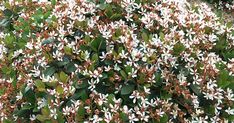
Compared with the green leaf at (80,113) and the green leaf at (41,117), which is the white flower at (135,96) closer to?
the green leaf at (80,113)

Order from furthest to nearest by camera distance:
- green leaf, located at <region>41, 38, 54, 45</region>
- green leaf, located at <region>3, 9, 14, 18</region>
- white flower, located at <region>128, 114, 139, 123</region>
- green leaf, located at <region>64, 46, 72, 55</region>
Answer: green leaf, located at <region>3, 9, 14, 18</region>
green leaf, located at <region>41, 38, 54, 45</region>
green leaf, located at <region>64, 46, 72, 55</region>
white flower, located at <region>128, 114, 139, 123</region>

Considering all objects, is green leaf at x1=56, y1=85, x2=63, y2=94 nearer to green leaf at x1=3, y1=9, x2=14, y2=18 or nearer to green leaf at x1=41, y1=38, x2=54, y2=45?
green leaf at x1=41, y1=38, x2=54, y2=45

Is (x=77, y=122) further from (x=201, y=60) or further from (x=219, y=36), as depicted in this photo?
(x=219, y=36)

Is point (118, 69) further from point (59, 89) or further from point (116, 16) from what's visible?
point (116, 16)

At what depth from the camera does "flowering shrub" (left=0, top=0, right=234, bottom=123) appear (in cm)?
325

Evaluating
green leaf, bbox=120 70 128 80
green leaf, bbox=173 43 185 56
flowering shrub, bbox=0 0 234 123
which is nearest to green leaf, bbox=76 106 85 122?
flowering shrub, bbox=0 0 234 123

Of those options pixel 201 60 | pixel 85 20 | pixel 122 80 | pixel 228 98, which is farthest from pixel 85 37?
pixel 228 98

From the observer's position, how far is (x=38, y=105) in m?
3.36

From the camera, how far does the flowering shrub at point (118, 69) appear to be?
10.7 ft

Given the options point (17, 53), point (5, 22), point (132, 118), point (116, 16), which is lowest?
point (132, 118)

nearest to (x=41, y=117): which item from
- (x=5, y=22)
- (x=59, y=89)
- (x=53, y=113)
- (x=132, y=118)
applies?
(x=53, y=113)

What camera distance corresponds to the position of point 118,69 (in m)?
3.32

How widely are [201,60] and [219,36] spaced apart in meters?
0.54

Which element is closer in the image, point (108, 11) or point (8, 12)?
point (108, 11)
